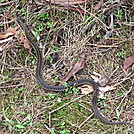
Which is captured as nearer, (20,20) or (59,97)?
(59,97)

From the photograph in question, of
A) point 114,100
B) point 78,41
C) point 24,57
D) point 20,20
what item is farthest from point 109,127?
point 20,20

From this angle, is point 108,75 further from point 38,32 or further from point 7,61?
point 7,61

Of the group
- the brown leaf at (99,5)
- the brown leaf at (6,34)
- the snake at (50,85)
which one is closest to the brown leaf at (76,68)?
the snake at (50,85)

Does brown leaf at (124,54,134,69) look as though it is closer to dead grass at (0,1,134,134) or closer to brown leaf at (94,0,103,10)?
dead grass at (0,1,134,134)

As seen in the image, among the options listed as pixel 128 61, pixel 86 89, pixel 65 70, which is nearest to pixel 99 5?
pixel 128 61

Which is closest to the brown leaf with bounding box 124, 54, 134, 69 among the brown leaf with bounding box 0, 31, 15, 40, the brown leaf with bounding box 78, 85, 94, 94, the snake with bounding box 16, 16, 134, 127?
the snake with bounding box 16, 16, 134, 127

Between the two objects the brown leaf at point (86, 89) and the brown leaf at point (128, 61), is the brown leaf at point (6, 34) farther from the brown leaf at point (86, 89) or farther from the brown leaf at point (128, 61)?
the brown leaf at point (128, 61)

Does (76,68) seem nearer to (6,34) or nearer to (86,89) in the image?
(86,89)

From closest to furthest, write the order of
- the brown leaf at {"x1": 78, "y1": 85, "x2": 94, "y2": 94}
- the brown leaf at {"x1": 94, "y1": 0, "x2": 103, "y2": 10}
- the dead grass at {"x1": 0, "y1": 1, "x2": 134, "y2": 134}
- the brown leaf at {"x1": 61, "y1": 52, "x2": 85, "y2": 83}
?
the dead grass at {"x1": 0, "y1": 1, "x2": 134, "y2": 134}
the brown leaf at {"x1": 78, "y1": 85, "x2": 94, "y2": 94}
the brown leaf at {"x1": 61, "y1": 52, "x2": 85, "y2": 83}
the brown leaf at {"x1": 94, "y1": 0, "x2": 103, "y2": 10}
